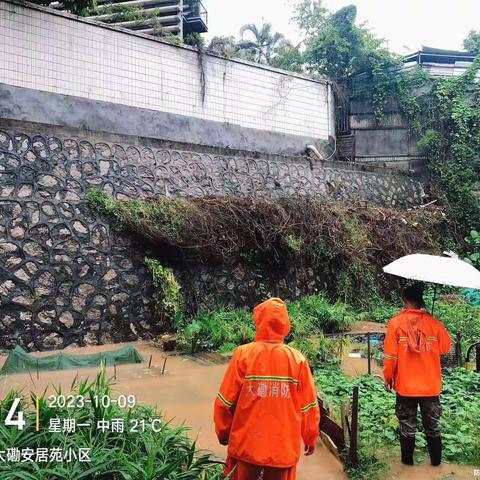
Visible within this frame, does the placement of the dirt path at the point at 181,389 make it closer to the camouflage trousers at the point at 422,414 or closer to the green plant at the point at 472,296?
the camouflage trousers at the point at 422,414

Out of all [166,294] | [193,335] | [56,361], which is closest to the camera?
[56,361]

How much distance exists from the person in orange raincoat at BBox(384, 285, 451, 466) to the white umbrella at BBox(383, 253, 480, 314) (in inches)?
12.5

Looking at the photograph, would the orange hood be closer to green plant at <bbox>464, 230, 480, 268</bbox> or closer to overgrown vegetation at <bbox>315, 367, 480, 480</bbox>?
overgrown vegetation at <bbox>315, 367, 480, 480</bbox>

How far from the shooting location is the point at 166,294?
345 inches

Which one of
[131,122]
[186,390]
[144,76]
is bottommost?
[186,390]

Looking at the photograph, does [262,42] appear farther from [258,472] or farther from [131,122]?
[258,472]

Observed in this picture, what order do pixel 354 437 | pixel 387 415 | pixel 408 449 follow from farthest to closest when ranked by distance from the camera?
pixel 387 415
pixel 408 449
pixel 354 437

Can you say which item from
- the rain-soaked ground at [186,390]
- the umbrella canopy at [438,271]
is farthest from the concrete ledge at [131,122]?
the umbrella canopy at [438,271]

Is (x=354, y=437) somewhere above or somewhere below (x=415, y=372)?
below

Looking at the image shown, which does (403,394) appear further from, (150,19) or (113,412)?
(150,19)

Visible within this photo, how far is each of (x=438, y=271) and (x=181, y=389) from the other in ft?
11.3

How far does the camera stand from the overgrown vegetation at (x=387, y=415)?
13.9ft

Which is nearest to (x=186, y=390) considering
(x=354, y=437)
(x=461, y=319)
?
(x=354, y=437)

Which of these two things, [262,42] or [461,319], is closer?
[461,319]
